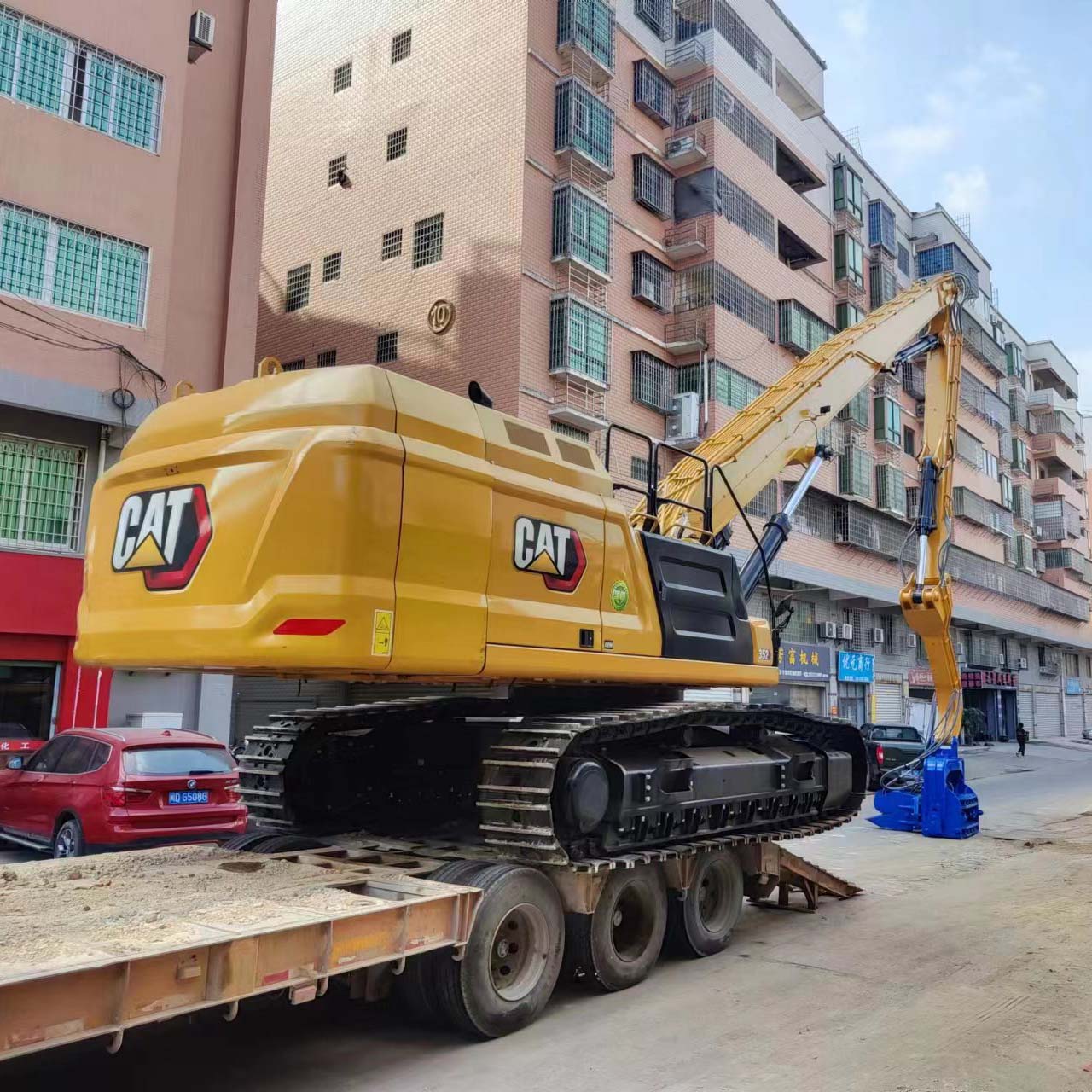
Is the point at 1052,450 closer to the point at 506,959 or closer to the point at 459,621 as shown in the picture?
the point at 506,959

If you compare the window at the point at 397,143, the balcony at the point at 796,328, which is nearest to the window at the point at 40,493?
the window at the point at 397,143

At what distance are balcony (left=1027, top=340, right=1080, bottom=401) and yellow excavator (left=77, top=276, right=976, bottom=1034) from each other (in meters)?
61.6

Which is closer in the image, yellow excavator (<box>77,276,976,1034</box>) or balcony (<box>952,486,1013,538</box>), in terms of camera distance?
yellow excavator (<box>77,276,976,1034</box>)

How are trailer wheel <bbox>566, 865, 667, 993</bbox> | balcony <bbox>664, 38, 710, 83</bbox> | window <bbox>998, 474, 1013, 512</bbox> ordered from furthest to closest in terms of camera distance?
window <bbox>998, 474, 1013, 512</bbox> → balcony <bbox>664, 38, 710, 83</bbox> → trailer wheel <bbox>566, 865, 667, 993</bbox>

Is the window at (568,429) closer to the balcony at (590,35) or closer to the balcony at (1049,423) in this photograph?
the balcony at (590,35)

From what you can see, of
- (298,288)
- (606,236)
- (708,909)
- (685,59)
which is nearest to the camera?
(708,909)

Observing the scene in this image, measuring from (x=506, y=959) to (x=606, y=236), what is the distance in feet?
75.3

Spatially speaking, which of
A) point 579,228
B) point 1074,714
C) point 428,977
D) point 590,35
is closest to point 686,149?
point 590,35

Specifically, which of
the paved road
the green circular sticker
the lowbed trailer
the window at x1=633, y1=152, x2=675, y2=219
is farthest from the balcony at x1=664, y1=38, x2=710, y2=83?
the lowbed trailer

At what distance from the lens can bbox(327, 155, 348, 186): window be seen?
2936 cm

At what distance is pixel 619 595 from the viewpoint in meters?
7.54

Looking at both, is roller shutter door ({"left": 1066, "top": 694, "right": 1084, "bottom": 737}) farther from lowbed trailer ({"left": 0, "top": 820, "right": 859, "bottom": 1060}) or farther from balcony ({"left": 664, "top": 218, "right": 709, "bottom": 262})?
lowbed trailer ({"left": 0, "top": 820, "right": 859, "bottom": 1060})

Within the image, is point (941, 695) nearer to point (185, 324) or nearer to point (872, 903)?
point (872, 903)

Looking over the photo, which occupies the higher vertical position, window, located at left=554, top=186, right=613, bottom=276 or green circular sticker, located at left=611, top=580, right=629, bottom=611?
window, located at left=554, top=186, right=613, bottom=276
